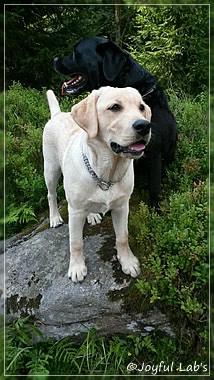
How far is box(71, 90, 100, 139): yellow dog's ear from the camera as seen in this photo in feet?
6.36

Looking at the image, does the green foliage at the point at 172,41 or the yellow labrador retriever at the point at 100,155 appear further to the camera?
the green foliage at the point at 172,41

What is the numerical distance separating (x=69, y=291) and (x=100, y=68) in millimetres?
1259

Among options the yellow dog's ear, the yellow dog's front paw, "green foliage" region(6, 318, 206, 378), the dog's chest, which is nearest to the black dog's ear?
the yellow dog's ear

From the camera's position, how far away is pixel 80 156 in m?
2.17

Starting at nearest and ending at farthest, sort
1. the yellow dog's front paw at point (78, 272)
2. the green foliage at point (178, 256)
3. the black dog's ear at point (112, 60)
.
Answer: the green foliage at point (178, 256) → the yellow dog's front paw at point (78, 272) → the black dog's ear at point (112, 60)

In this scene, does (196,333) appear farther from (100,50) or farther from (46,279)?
(100,50)

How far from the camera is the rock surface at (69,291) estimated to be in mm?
2328

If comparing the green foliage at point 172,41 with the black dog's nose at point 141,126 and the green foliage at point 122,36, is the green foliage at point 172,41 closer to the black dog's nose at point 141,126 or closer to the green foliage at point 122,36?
the green foliage at point 122,36

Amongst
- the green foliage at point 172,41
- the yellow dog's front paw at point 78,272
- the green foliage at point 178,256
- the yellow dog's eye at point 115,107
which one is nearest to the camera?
the yellow dog's eye at point 115,107

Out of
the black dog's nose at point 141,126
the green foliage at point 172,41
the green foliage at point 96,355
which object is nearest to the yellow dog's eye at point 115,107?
the black dog's nose at point 141,126

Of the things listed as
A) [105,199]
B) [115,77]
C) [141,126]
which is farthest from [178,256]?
[115,77]

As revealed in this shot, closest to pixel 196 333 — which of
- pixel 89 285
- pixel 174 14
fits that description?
pixel 89 285

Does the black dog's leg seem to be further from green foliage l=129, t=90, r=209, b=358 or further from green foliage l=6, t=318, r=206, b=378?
green foliage l=6, t=318, r=206, b=378

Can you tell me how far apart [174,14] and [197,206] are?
1.58 m
